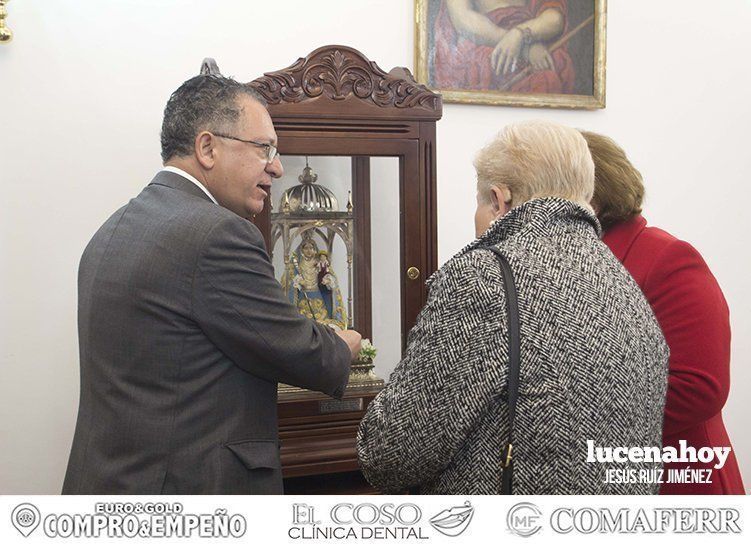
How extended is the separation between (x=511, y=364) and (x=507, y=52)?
2.25 m

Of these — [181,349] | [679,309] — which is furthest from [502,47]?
[181,349]

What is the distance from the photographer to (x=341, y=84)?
2361 millimetres

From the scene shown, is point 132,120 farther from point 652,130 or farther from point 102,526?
point 652,130

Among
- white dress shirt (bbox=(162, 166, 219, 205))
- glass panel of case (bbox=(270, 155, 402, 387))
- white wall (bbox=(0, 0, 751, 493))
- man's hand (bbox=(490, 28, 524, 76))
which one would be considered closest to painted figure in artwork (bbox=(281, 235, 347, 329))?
glass panel of case (bbox=(270, 155, 402, 387))

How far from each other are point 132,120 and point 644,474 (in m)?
2.17

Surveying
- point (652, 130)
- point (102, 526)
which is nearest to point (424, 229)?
point (102, 526)

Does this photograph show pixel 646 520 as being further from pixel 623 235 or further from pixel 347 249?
pixel 347 249

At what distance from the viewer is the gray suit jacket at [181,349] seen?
5.24 ft

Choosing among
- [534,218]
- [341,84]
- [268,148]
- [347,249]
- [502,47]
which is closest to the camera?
[534,218]

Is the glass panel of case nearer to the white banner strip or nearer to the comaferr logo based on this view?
the white banner strip

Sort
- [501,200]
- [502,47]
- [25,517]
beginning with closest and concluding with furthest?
[501,200] → [25,517] → [502,47]

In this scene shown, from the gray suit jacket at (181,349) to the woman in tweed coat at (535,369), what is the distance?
0.31 m

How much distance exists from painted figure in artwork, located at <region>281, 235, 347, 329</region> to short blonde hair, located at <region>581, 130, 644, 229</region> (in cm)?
89

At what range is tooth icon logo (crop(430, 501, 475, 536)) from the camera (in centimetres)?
147
